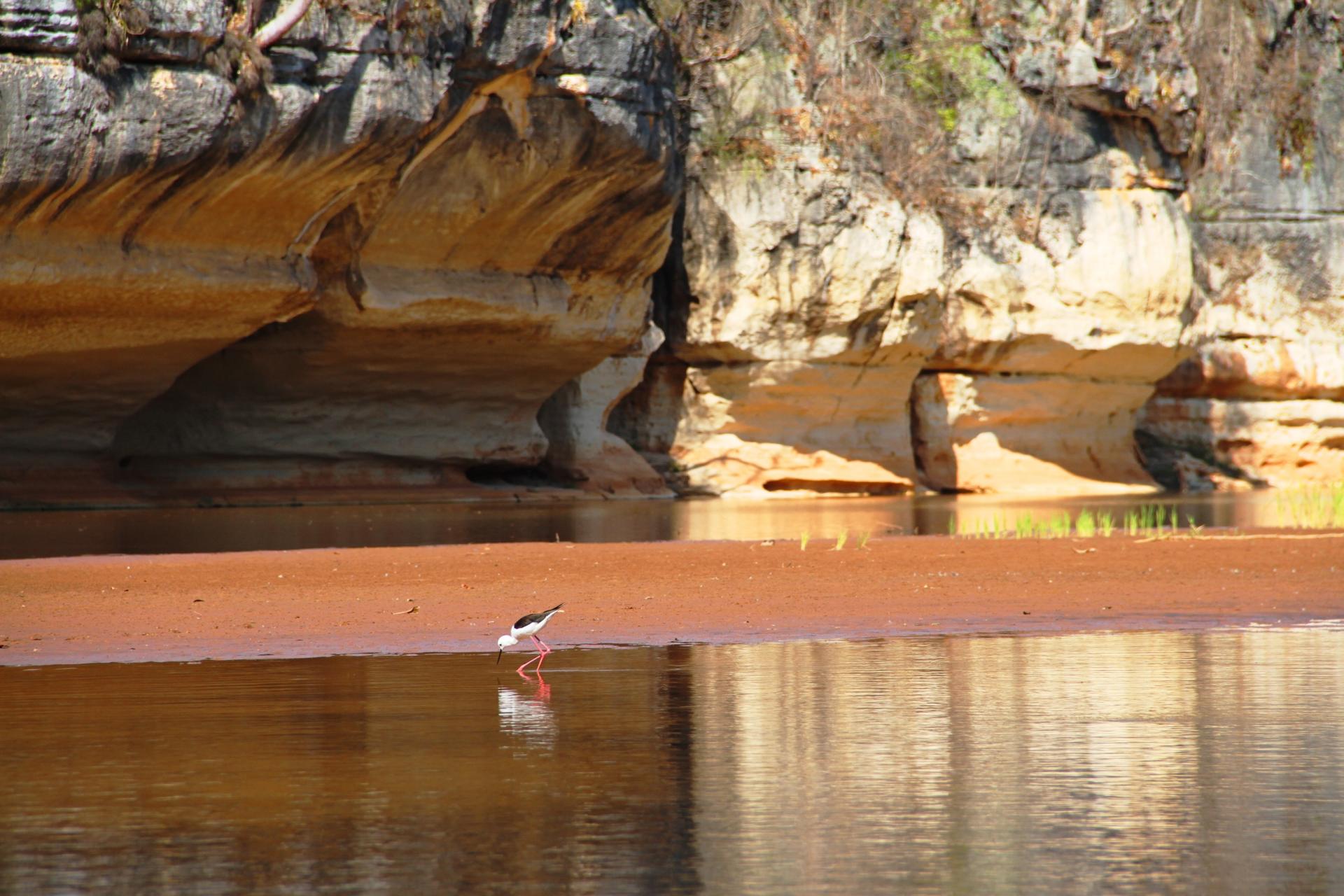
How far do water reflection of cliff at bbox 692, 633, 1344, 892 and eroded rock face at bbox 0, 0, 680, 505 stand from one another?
593 inches

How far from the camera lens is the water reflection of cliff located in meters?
3.37

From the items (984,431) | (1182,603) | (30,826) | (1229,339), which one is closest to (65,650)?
(30,826)

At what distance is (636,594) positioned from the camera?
32.1ft

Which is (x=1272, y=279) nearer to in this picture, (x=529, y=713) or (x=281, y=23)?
(x=281, y=23)

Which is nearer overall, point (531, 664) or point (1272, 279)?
point (531, 664)

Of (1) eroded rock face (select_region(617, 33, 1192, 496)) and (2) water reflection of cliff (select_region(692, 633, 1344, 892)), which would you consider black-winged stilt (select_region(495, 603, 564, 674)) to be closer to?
(2) water reflection of cliff (select_region(692, 633, 1344, 892))

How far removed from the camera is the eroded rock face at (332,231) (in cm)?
1991

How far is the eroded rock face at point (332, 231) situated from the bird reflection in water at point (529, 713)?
15327mm

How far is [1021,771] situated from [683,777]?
881 millimetres

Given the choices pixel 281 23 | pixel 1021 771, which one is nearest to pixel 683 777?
pixel 1021 771

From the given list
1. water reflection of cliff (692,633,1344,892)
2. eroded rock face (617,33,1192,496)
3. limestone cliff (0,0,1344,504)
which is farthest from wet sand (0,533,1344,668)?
eroded rock face (617,33,1192,496)

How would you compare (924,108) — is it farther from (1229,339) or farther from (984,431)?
(1229,339)

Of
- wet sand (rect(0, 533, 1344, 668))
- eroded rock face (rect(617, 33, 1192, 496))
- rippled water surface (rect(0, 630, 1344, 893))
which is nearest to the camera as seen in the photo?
rippled water surface (rect(0, 630, 1344, 893))

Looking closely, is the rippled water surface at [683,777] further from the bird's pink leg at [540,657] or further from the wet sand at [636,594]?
the wet sand at [636,594]
